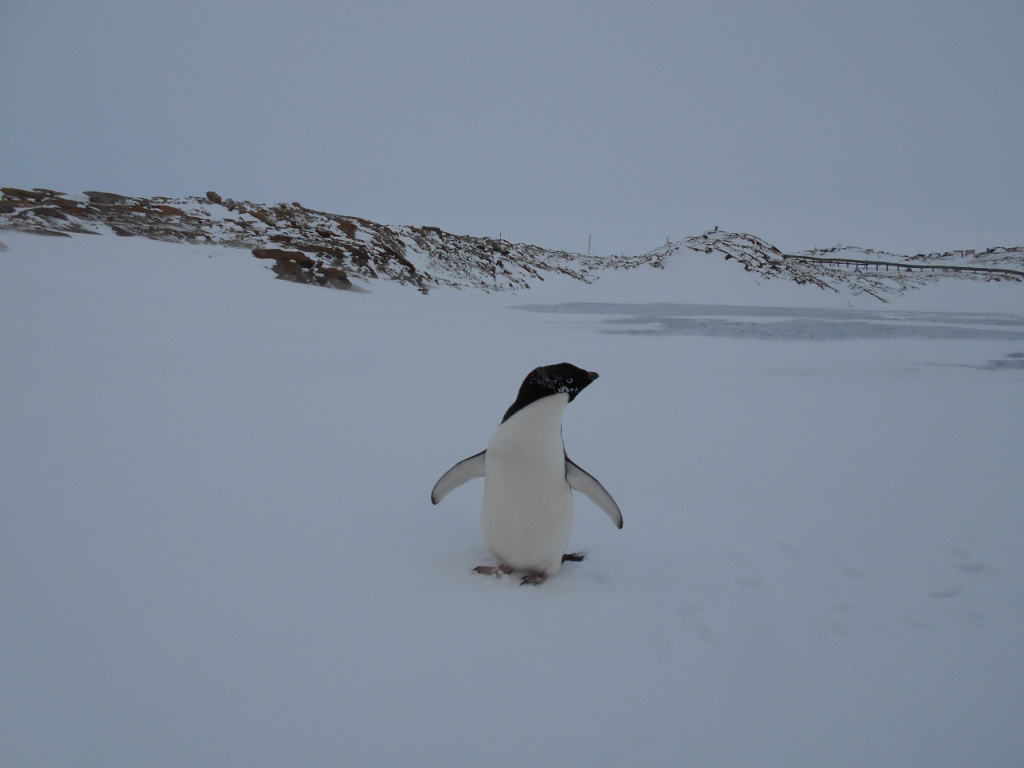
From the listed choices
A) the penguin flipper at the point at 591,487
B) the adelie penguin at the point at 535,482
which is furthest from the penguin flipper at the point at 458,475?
the penguin flipper at the point at 591,487

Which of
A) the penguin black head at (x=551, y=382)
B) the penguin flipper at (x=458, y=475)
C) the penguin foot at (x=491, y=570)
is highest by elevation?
the penguin black head at (x=551, y=382)

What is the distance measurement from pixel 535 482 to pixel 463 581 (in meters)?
0.59

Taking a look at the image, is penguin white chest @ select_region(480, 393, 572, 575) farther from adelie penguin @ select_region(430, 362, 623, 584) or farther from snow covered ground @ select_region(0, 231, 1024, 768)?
snow covered ground @ select_region(0, 231, 1024, 768)

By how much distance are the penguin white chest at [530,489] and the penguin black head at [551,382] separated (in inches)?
1.3

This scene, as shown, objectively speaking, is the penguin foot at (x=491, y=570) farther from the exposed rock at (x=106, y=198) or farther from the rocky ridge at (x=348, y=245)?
the exposed rock at (x=106, y=198)

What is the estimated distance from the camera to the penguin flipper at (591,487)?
2.70 meters

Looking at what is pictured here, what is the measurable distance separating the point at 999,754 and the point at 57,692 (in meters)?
3.04

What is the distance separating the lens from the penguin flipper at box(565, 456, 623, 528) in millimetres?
2697

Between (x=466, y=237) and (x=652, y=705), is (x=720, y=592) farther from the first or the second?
(x=466, y=237)

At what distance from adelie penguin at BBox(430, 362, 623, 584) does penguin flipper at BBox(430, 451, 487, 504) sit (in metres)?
0.05

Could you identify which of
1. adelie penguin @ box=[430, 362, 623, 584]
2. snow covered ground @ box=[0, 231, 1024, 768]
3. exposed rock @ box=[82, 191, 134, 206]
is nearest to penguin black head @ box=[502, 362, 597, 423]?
adelie penguin @ box=[430, 362, 623, 584]

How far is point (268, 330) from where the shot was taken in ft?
28.7

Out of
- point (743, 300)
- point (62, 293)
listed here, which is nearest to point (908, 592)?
point (62, 293)

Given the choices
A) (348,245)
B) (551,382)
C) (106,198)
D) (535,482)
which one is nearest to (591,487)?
(535,482)
